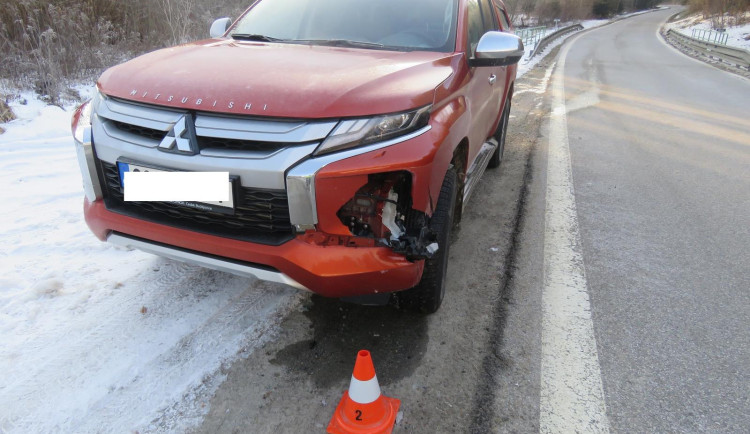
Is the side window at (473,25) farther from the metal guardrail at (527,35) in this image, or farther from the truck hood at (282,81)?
the metal guardrail at (527,35)

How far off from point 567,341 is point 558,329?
0.32ft

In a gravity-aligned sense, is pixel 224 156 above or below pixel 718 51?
above

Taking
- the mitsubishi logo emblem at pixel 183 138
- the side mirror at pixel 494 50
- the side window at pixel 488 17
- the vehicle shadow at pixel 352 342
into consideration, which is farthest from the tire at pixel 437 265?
the side window at pixel 488 17

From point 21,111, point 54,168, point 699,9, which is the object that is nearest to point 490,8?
point 54,168

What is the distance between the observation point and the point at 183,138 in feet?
6.59

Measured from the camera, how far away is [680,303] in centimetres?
281

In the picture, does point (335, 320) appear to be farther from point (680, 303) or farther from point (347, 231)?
point (680, 303)

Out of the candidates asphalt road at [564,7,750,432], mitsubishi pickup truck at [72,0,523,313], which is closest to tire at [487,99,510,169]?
asphalt road at [564,7,750,432]

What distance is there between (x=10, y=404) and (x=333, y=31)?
2.61 metres

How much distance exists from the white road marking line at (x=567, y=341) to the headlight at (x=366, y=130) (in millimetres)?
1303

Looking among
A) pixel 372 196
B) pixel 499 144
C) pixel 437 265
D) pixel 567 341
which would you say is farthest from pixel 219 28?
pixel 567 341

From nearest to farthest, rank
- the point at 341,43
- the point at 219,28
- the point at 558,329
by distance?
the point at 558,329 < the point at 341,43 < the point at 219,28

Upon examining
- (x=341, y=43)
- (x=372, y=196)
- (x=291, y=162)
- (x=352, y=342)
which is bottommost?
(x=352, y=342)

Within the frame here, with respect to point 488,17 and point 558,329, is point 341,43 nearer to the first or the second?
point 488,17
